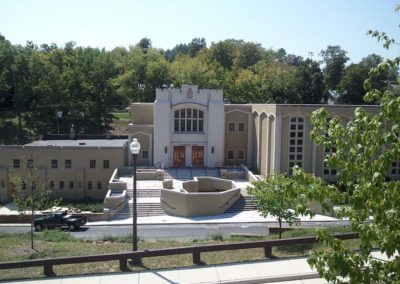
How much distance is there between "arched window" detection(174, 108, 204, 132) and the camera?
49.4 meters

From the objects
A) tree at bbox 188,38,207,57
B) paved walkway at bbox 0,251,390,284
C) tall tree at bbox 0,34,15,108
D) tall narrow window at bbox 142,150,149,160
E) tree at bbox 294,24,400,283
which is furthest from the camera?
tree at bbox 188,38,207,57

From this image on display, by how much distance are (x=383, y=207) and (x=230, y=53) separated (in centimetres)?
10071

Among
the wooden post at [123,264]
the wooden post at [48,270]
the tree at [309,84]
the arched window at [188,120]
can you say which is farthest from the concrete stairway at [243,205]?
the tree at [309,84]

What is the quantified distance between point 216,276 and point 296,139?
2945 cm

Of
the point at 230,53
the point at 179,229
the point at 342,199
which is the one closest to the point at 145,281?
the point at 342,199

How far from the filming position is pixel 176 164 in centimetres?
4978

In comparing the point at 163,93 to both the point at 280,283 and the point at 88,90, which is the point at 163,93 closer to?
the point at 88,90

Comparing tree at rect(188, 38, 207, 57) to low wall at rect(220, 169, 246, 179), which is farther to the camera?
tree at rect(188, 38, 207, 57)

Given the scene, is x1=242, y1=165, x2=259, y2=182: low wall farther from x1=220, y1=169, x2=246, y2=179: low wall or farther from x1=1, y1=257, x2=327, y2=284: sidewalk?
x1=1, y1=257, x2=327, y2=284: sidewalk

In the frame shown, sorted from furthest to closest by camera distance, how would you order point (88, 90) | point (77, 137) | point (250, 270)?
point (88, 90) → point (77, 137) → point (250, 270)

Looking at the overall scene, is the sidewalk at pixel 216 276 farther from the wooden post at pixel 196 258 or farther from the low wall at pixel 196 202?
the low wall at pixel 196 202

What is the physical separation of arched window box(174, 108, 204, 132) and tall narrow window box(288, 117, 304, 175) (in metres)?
10.7

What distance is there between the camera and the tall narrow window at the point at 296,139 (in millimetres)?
42469

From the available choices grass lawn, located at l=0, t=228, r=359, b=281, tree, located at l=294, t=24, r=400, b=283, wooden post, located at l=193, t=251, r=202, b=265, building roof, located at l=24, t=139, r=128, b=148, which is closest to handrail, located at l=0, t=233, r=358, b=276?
wooden post, located at l=193, t=251, r=202, b=265
